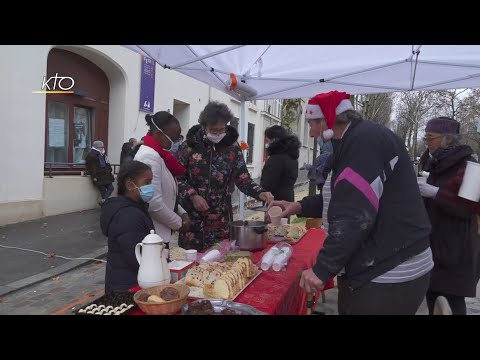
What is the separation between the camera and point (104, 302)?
1.86m

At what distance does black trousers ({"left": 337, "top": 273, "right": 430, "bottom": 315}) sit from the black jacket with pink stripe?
0.06 metres

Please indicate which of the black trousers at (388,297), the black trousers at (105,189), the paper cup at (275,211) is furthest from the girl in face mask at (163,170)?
Result: the black trousers at (105,189)

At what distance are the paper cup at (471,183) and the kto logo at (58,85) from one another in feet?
25.7

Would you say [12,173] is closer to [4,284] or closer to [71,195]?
[71,195]

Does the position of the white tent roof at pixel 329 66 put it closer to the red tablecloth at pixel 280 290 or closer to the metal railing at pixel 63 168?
the red tablecloth at pixel 280 290

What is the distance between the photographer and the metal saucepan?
2.98 meters

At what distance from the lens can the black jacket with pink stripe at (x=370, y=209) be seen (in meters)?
1.68

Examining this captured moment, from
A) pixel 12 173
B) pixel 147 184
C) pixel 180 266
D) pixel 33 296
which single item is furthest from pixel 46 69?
pixel 180 266

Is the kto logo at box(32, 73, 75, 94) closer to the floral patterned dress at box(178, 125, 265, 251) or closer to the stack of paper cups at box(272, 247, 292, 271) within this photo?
the floral patterned dress at box(178, 125, 265, 251)

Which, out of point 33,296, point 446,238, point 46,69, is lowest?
point 33,296

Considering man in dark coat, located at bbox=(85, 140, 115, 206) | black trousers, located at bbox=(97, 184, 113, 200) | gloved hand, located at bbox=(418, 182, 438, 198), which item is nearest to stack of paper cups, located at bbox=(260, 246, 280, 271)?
gloved hand, located at bbox=(418, 182, 438, 198)

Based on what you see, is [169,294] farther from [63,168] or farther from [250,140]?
[250,140]

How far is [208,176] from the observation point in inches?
136

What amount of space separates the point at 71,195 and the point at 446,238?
7.96 meters
